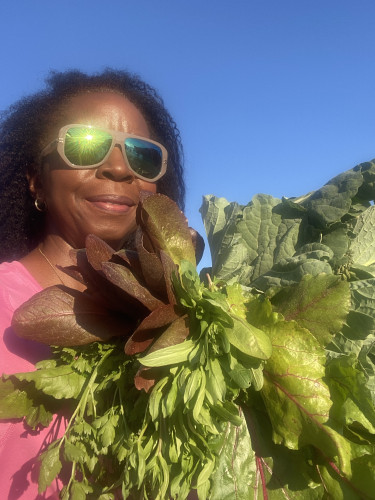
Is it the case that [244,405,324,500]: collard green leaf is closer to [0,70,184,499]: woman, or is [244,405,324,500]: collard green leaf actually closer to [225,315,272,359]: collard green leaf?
[225,315,272,359]: collard green leaf

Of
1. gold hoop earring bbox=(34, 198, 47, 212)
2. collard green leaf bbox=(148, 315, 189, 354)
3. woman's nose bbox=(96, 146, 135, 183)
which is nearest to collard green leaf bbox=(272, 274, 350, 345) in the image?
collard green leaf bbox=(148, 315, 189, 354)

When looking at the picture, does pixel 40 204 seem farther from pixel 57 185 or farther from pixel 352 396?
pixel 352 396

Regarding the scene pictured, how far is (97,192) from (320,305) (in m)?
1.16

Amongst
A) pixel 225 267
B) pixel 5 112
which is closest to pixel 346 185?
pixel 225 267

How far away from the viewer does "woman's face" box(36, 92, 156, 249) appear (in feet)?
6.55

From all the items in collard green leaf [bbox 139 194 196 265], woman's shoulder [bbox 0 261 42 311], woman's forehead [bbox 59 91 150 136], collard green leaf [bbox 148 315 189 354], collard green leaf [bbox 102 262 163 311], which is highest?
woman's forehead [bbox 59 91 150 136]

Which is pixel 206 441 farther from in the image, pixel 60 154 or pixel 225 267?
pixel 60 154

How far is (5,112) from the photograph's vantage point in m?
2.94

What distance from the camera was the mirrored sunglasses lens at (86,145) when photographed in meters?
2.02

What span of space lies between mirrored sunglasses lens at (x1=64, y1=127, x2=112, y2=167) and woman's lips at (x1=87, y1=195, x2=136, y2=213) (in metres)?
0.16

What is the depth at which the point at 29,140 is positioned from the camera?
250 centimetres

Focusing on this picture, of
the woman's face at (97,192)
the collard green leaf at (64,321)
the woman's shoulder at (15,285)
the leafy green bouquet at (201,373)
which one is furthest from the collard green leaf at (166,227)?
the woman's face at (97,192)

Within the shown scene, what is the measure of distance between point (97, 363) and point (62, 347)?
0.37 feet

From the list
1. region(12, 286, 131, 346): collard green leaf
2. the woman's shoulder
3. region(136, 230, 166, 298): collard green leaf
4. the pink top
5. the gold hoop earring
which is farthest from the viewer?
the gold hoop earring
